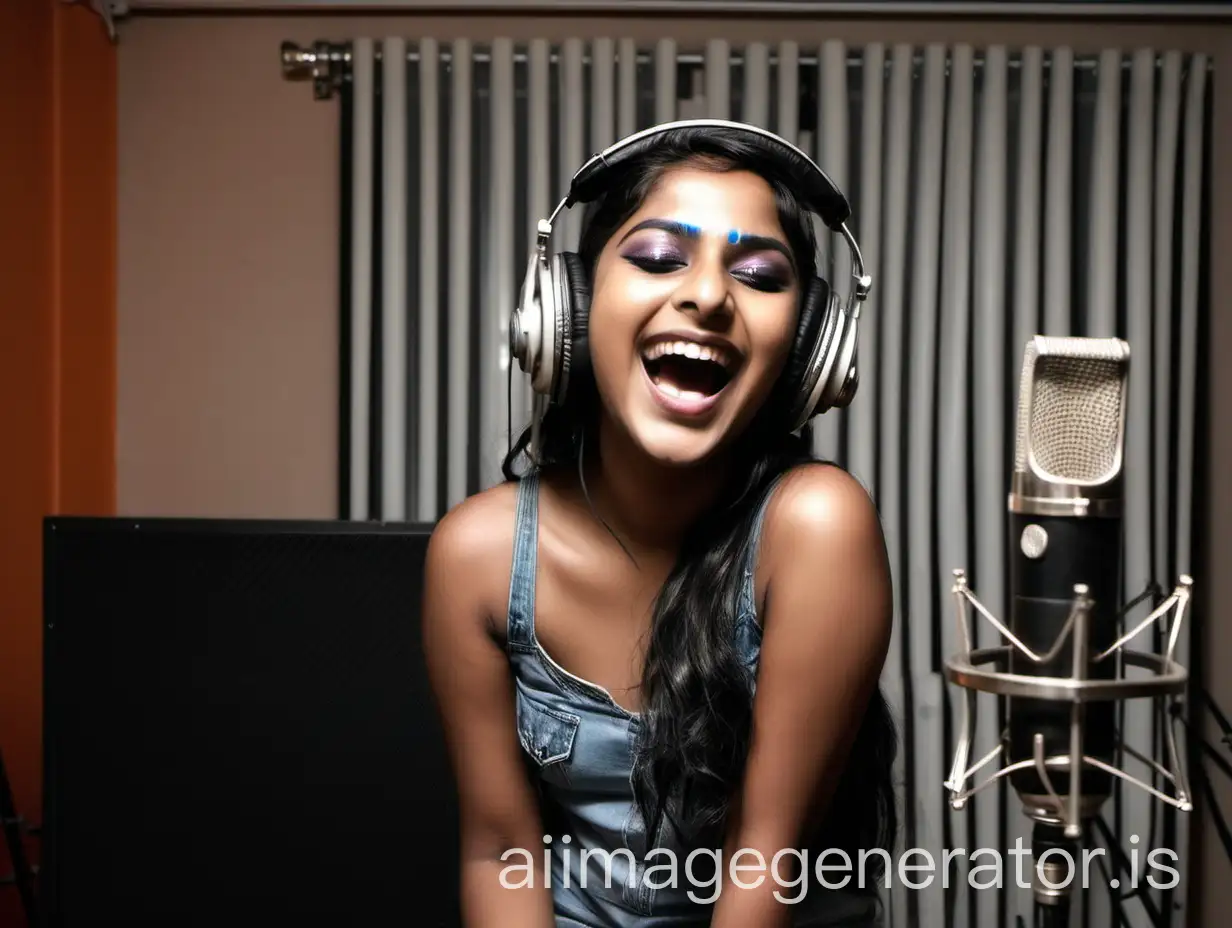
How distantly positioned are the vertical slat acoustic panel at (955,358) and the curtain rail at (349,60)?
5.9 inches

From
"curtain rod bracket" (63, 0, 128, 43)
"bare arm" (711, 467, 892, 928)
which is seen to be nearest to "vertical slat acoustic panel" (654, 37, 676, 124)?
"curtain rod bracket" (63, 0, 128, 43)

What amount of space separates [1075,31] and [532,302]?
2373 millimetres

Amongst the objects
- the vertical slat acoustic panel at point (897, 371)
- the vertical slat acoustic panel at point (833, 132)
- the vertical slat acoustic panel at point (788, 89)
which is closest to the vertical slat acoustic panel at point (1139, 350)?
the vertical slat acoustic panel at point (897, 371)

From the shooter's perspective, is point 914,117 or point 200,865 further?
point 914,117

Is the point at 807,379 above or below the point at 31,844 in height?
above

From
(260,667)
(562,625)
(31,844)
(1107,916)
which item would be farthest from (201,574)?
(1107,916)

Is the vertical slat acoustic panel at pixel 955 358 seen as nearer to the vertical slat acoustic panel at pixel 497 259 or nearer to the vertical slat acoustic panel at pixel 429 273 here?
the vertical slat acoustic panel at pixel 497 259

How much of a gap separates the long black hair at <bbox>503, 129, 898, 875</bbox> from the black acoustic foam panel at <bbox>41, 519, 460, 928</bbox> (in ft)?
2.00

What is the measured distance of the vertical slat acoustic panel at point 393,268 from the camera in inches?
116

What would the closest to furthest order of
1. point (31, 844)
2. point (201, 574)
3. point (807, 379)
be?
point (807, 379) → point (201, 574) → point (31, 844)

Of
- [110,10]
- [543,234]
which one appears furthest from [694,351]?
[110,10]

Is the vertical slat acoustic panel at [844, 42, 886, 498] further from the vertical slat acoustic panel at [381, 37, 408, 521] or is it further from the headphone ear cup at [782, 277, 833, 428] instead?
the headphone ear cup at [782, 277, 833, 428]

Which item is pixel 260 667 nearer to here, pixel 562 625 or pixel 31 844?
pixel 562 625

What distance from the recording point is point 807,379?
1.16 meters
